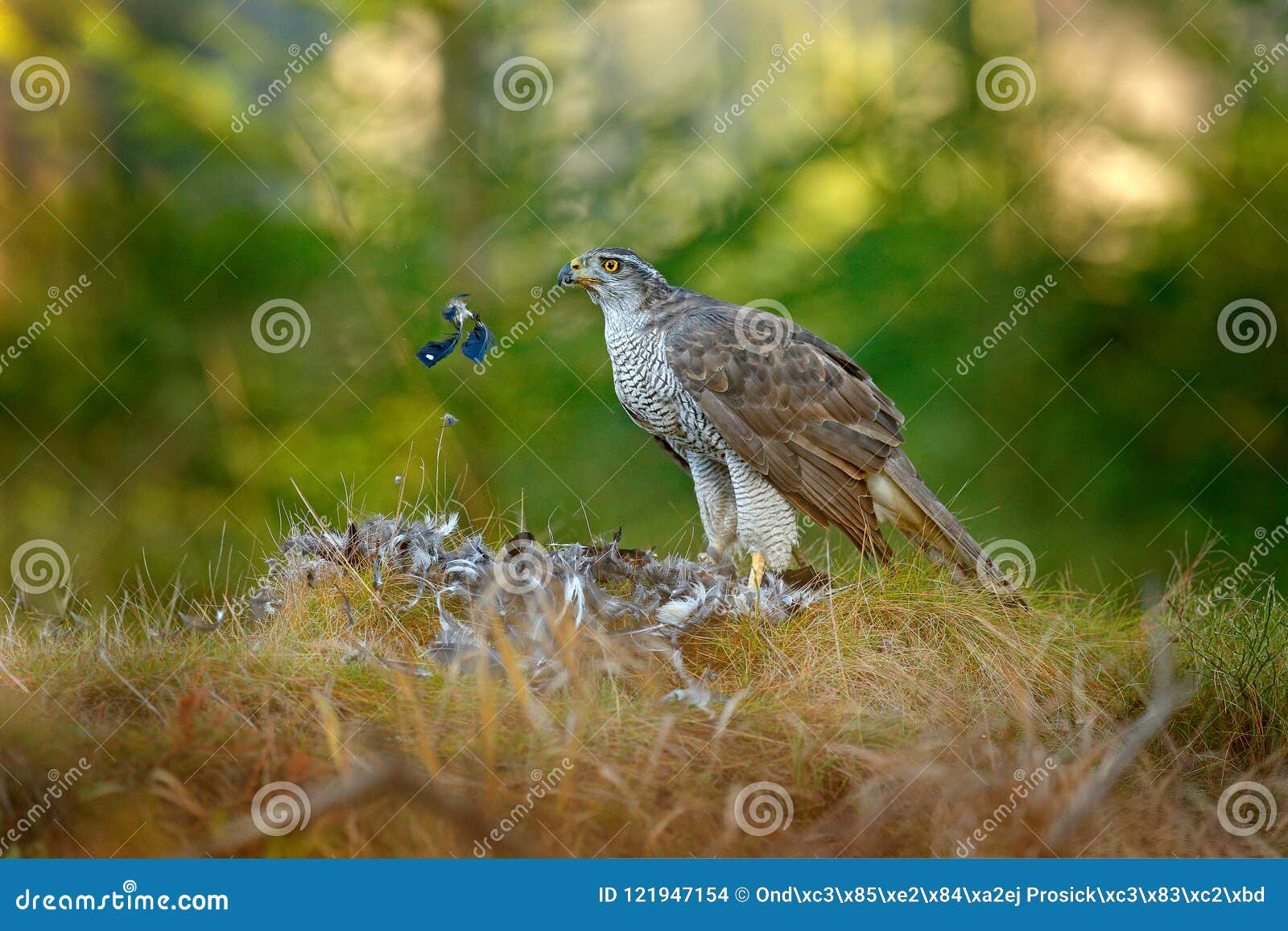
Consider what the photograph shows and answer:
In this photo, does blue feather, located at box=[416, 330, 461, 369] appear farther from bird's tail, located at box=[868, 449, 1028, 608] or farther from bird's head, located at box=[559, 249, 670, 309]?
bird's tail, located at box=[868, 449, 1028, 608]

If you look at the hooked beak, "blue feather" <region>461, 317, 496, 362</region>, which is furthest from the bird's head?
"blue feather" <region>461, 317, 496, 362</region>

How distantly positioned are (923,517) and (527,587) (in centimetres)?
168

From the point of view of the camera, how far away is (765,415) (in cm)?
384

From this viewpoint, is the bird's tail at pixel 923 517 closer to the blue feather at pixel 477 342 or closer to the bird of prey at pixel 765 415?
the bird of prey at pixel 765 415

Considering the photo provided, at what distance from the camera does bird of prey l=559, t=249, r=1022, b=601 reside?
381 cm

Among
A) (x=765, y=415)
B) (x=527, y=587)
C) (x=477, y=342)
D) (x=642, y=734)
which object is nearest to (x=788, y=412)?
(x=765, y=415)

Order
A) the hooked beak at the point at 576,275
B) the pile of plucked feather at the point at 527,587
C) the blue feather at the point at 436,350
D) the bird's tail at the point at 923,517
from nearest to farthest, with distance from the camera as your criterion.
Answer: the pile of plucked feather at the point at 527,587
the blue feather at the point at 436,350
the bird's tail at the point at 923,517
the hooked beak at the point at 576,275

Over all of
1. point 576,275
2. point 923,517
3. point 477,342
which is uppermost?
point 923,517

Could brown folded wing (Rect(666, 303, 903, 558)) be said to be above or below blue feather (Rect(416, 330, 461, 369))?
above

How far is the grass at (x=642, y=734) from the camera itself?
216cm

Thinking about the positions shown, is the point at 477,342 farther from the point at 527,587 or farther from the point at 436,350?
the point at 527,587

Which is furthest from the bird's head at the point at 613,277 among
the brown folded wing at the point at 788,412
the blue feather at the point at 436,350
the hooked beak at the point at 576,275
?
the blue feather at the point at 436,350

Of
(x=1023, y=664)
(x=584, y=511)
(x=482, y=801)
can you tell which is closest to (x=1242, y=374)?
(x=1023, y=664)

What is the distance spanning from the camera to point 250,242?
517 cm
